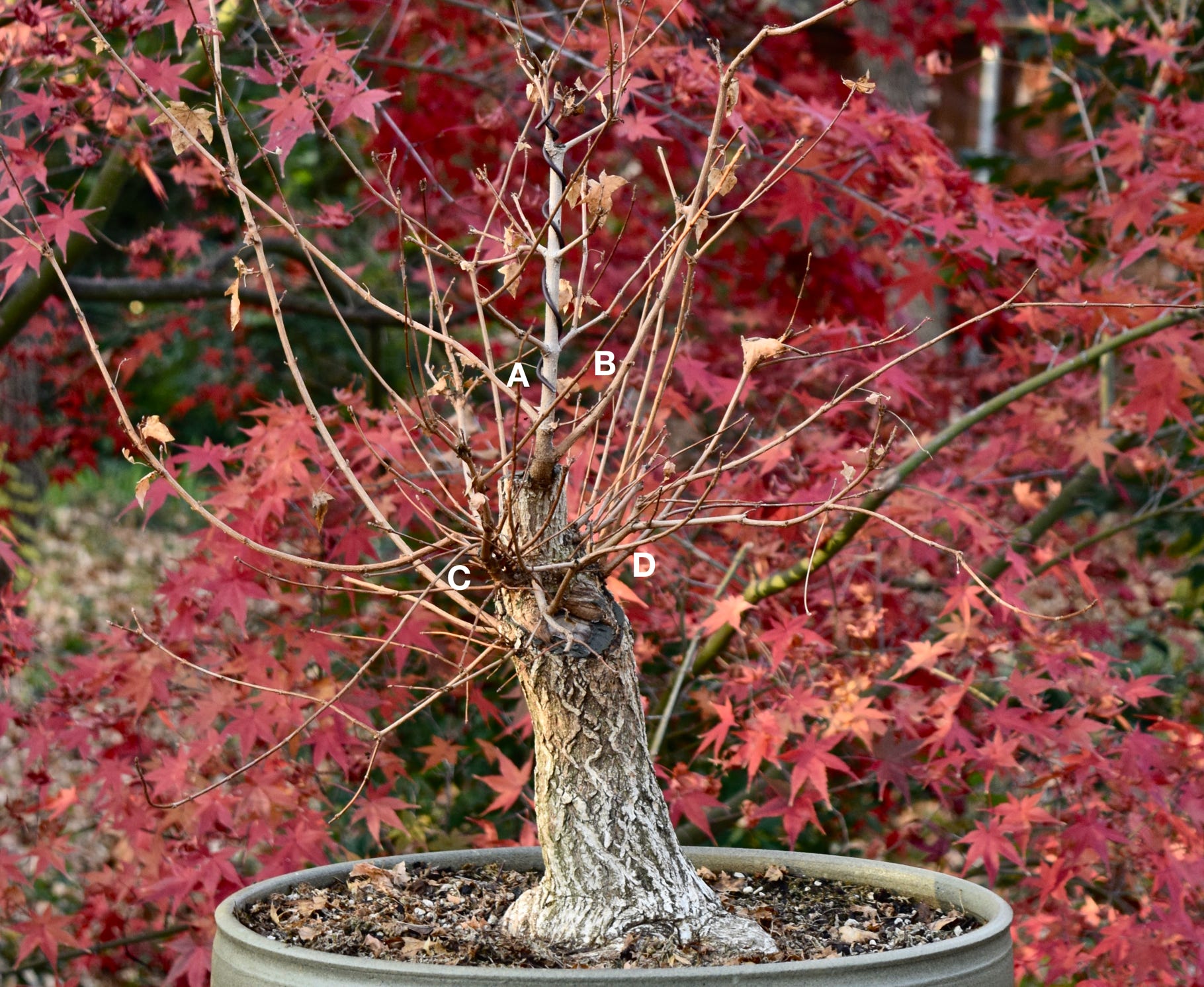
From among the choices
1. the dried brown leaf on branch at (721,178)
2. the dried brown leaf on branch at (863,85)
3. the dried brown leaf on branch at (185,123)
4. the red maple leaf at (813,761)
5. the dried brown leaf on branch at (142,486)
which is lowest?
the red maple leaf at (813,761)

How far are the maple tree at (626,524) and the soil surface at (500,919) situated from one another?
2.9 inches

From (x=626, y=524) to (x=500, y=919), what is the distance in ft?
1.81

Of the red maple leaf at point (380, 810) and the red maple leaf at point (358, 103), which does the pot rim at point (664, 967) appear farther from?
the red maple leaf at point (358, 103)

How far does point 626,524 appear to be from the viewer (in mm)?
1535

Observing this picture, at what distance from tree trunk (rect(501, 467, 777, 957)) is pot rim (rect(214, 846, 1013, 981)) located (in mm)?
214

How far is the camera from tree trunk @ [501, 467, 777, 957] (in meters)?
1.55

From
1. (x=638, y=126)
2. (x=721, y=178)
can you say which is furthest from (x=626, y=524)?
(x=638, y=126)

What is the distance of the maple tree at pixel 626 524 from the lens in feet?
5.17

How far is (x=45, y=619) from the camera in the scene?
27.7ft

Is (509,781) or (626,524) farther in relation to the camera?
(509,781)

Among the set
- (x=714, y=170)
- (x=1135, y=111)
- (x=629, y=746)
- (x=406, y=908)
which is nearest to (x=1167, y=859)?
(x=629, y=746)

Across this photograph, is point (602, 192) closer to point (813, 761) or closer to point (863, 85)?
point (863, 85)

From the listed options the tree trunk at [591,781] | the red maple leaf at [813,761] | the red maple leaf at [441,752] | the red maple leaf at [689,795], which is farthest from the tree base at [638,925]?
the red maple leaf at [441,752]

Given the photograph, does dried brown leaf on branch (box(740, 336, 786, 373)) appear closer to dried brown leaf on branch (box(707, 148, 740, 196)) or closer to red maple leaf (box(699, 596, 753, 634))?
dried brown leaf on branch (box(707, 148, 740, 196))
